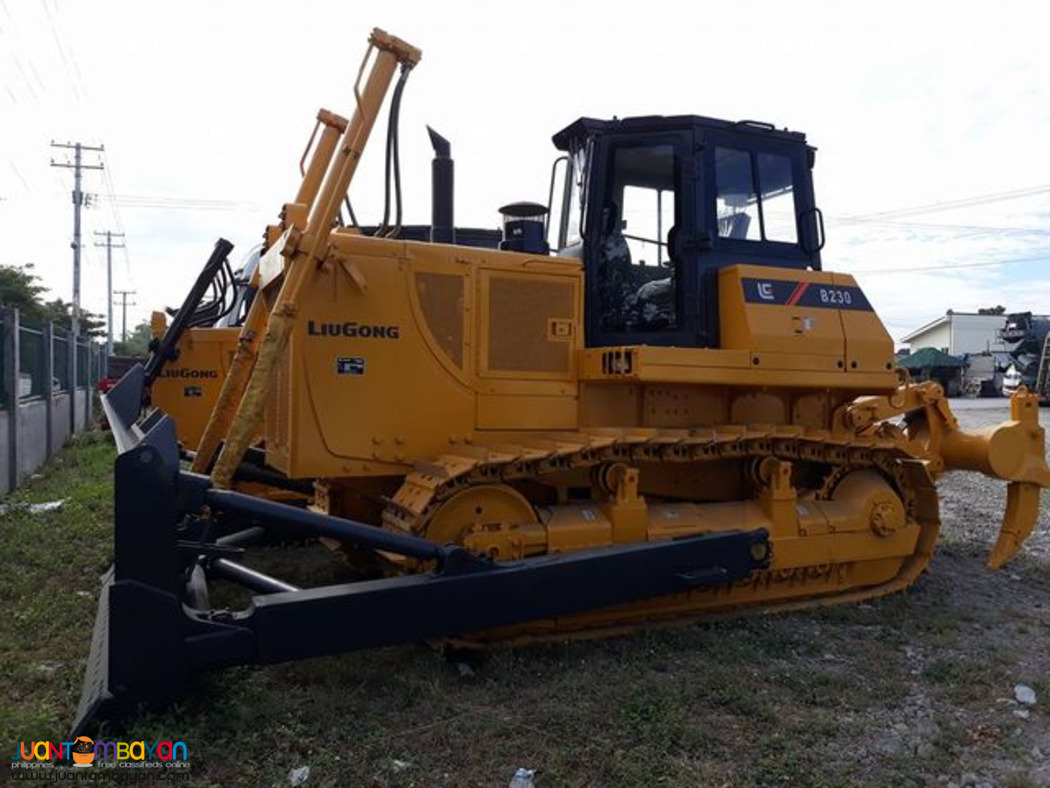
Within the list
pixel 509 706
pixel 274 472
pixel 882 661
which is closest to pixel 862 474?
pixel 882 661

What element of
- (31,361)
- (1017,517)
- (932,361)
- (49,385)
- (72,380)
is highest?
(932,361)

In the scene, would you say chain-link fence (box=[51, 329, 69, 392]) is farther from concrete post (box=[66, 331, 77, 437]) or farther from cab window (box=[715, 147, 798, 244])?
cab window (box=[715, 147, 798, 244])

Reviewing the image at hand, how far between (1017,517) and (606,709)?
13.3 feet

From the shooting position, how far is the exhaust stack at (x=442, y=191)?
17.7 ft

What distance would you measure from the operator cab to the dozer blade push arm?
149 centimetres

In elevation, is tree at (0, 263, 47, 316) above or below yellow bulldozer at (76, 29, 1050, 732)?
above

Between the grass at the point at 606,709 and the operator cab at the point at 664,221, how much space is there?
2003 millimetres

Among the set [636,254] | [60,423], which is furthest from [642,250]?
[60,423]

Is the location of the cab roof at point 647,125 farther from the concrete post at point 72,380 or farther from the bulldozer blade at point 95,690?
the concrete post at point 72,380

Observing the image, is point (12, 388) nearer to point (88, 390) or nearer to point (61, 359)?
point (61, 359)

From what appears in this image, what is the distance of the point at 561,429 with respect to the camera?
5.32m

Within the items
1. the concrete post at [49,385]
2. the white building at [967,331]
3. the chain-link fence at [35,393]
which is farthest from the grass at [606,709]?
the white building at [967,331]

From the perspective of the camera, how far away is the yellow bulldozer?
4034mm
